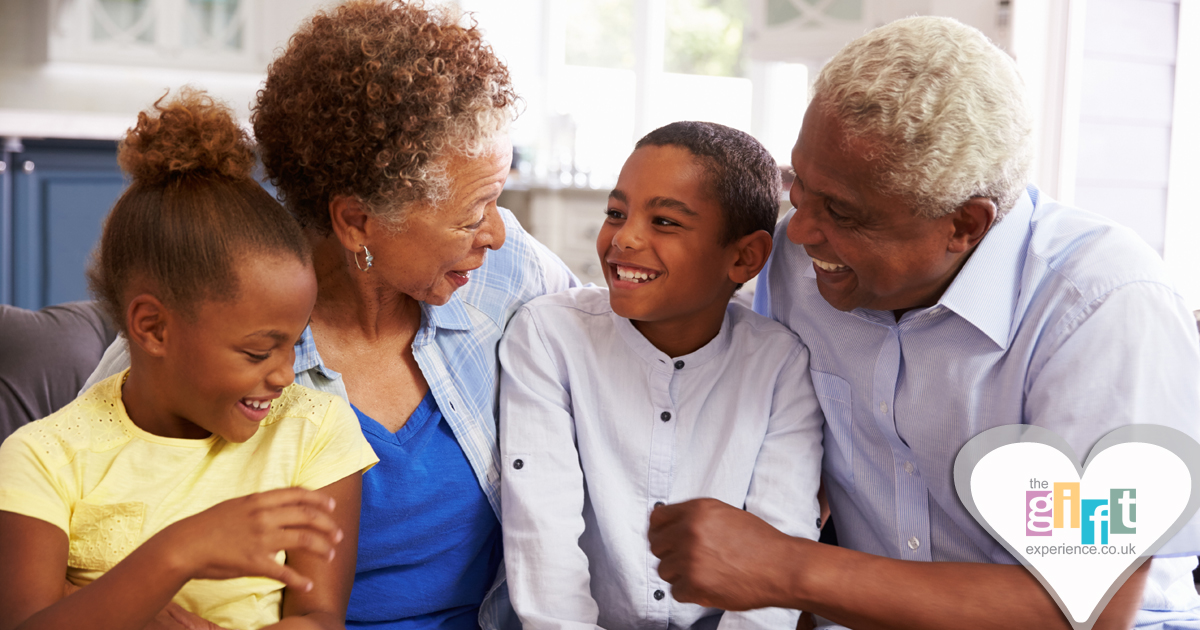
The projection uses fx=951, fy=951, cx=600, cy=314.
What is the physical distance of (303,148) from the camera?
1.31 meters

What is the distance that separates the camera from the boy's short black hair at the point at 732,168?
57.9 inches

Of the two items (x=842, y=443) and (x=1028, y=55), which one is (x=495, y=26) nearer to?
(x=1028, y=55)

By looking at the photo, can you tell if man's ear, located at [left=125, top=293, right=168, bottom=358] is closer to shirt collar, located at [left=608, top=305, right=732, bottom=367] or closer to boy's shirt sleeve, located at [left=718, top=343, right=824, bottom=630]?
shirt collar, located at [left=608, top=305, right=732, bottom=367]

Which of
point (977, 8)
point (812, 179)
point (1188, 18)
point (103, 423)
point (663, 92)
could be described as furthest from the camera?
point (663, 92)

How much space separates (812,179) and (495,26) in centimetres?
486

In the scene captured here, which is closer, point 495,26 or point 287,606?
point 287,606

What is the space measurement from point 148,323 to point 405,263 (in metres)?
0.36

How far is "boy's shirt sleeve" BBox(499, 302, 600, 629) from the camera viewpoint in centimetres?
133

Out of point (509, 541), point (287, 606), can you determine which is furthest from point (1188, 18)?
A: point (287, 606)

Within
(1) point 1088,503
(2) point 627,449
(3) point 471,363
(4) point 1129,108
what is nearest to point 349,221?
(3) point 471,363

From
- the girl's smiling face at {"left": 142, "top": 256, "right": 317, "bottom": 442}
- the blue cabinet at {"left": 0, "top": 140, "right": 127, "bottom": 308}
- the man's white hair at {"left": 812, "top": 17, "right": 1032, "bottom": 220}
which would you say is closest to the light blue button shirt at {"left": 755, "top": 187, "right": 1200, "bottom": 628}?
the man's white hair at {"left": 812, "top": 17, "right": 1032, "bottom": 220}

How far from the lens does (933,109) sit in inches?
47.3

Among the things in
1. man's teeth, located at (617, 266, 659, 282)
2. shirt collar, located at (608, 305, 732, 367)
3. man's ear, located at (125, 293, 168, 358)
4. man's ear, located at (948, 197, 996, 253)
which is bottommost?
shirt collar, located at (608, 305, 732, 367)

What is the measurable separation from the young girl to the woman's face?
0.19 meters
